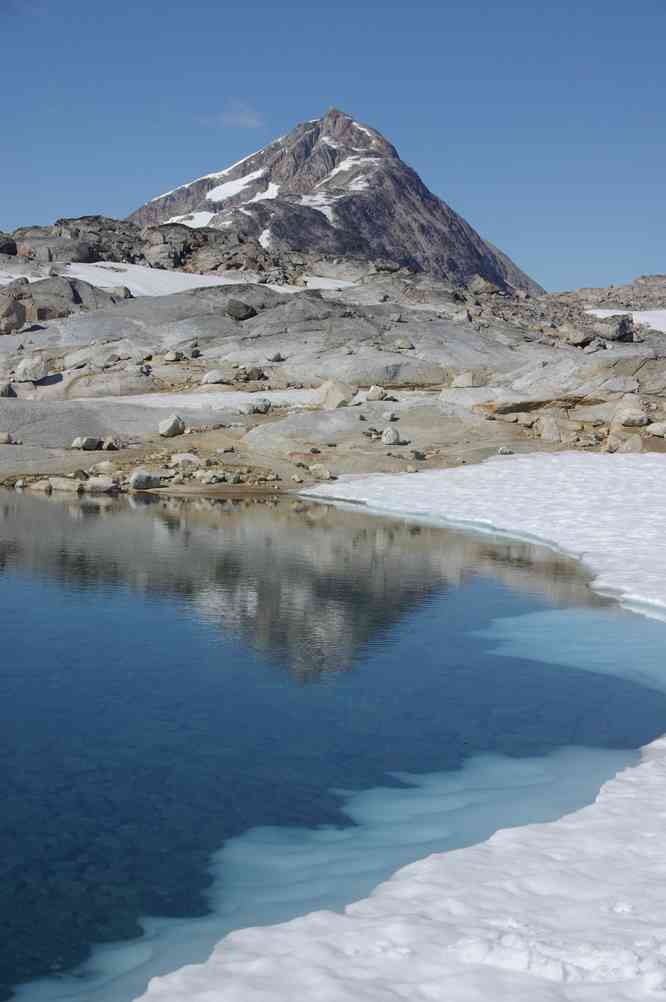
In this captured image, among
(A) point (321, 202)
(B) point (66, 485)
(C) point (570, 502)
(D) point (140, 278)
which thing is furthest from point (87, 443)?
(A) point (321, 202)

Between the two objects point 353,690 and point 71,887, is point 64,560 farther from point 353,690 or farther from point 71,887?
point 71,887

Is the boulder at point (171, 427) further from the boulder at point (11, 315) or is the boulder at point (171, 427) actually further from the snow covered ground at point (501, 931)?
the snow covered ground at point (501, 931)

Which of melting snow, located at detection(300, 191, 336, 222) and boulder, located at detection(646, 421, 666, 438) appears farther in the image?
melting snow, located at detection(300, 191, 336, 222)

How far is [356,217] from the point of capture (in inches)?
6156

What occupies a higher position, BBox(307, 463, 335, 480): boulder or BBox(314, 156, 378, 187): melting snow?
BBox(314, 156, 378, 187): melting snow

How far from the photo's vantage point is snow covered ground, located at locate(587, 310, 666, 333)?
11795 cm

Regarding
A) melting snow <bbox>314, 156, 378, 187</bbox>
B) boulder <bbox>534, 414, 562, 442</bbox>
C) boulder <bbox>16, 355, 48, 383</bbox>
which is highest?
melting snow <bbox>314, 156, 378, 187</bbox>

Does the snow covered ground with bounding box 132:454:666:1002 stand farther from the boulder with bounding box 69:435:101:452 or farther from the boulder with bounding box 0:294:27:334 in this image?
the boulder with bounding box 0:294:27:334

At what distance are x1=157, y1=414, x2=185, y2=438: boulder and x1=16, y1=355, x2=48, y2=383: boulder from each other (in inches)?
481

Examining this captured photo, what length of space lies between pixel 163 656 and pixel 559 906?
7.21 metres

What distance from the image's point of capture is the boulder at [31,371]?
4663 centimetres

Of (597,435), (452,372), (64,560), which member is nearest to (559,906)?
(64,560)

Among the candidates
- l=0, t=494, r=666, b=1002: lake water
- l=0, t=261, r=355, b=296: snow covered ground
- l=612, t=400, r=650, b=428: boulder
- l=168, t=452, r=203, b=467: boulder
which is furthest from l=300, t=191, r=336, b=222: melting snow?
l=0, t=494, r=666, b=1002: lake water

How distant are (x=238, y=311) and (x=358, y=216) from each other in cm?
10490
